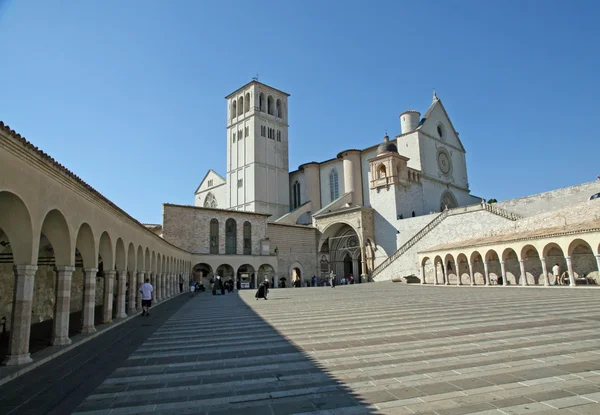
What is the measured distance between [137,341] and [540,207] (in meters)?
29.3

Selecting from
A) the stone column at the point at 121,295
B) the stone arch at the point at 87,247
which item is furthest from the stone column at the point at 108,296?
the stone arch at the point at 87,247

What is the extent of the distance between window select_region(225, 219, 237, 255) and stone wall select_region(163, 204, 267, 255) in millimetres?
298

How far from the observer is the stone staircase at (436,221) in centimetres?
2852

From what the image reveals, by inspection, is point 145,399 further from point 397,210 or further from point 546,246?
point 397,210

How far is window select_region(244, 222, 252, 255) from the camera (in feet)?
120

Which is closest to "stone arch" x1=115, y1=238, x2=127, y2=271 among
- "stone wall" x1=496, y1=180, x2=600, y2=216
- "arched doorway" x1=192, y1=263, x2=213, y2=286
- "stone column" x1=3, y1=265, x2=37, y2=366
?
"stone column" x1=3, y1=265, x2=37, y2=366

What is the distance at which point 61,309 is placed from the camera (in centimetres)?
841

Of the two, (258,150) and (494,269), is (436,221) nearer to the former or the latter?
(494,269)

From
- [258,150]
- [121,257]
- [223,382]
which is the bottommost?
[223,382]

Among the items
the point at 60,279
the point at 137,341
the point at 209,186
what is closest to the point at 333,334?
the point at 137,341

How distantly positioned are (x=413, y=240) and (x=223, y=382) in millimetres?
30649

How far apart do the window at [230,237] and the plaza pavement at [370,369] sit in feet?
84.7

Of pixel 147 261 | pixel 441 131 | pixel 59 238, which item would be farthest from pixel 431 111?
pixel 59 238

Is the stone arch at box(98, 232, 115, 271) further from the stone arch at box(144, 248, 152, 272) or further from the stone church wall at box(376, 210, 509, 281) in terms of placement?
the stone church wall at box(376, 210, 509, 281)
